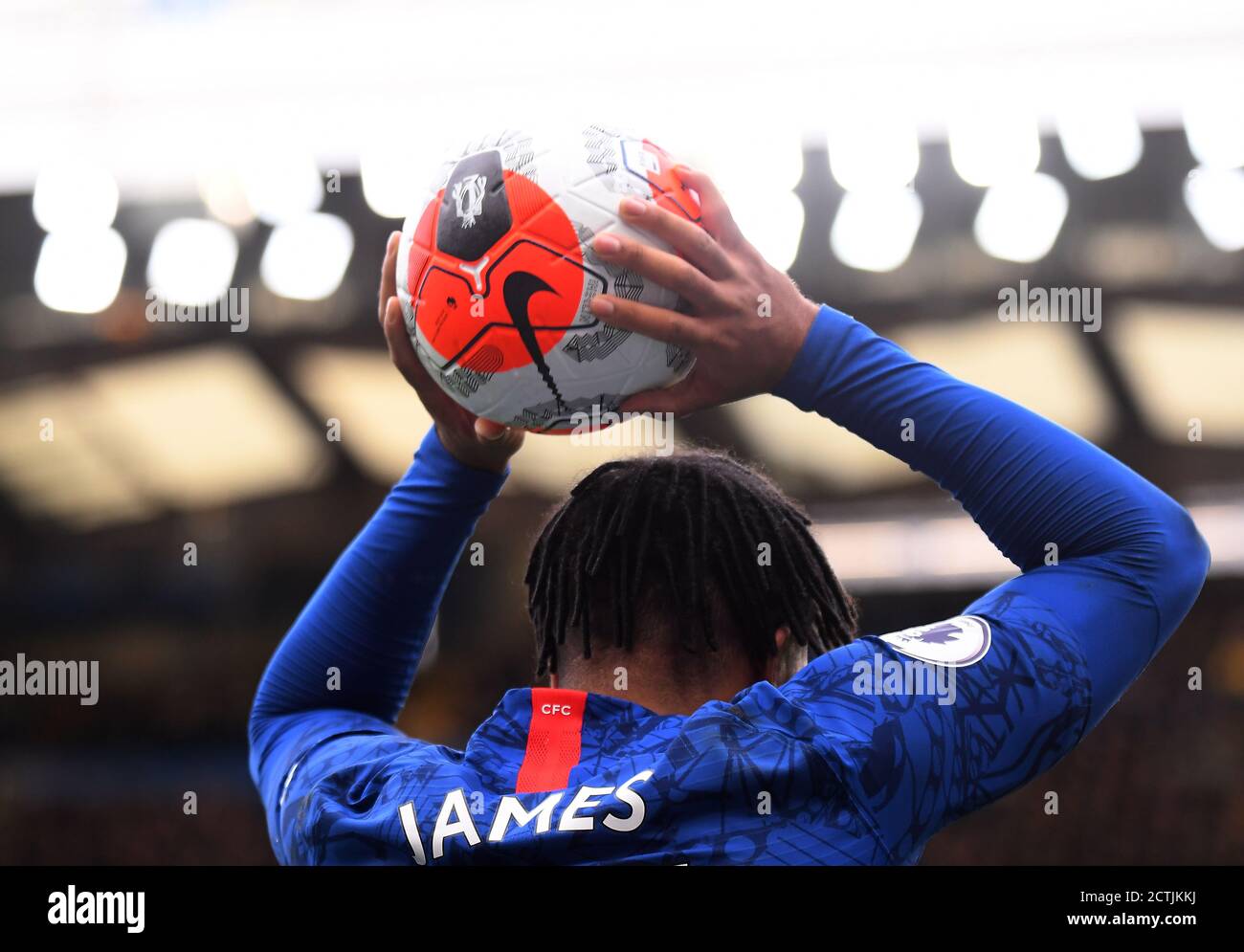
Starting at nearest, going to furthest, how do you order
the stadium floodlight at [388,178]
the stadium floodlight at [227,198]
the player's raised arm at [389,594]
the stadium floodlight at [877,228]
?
1. the player's raised arm at [389,594]
2. the stadium floodlight at [877,228]
3. the stadium floodlight at [388,178]
4. the stadium floodlight at [227,198]

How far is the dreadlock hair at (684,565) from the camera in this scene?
1.69 metres

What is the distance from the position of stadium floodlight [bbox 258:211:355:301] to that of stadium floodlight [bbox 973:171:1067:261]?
150 inches

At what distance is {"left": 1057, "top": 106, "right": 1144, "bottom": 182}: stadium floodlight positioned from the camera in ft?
23.0

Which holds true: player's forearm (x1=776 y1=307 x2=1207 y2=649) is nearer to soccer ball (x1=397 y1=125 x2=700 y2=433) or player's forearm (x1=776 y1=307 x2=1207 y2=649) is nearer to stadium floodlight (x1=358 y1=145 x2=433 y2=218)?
soccer ball (x1=397 y1=125 x2=700 y2=433)

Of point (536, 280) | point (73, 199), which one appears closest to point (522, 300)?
point (536, 280)

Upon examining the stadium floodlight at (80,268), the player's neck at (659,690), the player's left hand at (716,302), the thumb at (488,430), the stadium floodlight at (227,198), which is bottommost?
the player's neck at (659,690)

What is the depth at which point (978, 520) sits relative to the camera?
67.0 inches

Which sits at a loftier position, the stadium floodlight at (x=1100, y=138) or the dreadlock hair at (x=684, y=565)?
the stadium floodlight at (x=1100, y=138)

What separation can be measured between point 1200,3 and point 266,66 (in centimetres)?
553

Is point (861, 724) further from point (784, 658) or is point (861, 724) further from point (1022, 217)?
point (1022, 217)

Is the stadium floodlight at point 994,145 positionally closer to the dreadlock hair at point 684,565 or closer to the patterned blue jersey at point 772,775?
the dreadlock hair at point 684,565

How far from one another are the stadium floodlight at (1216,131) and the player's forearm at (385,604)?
20.2ft

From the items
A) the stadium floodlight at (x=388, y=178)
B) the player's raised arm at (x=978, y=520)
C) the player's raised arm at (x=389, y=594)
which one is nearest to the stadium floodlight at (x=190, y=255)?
the stadium floodlight at (x=388, y=178)

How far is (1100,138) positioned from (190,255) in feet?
17.5
